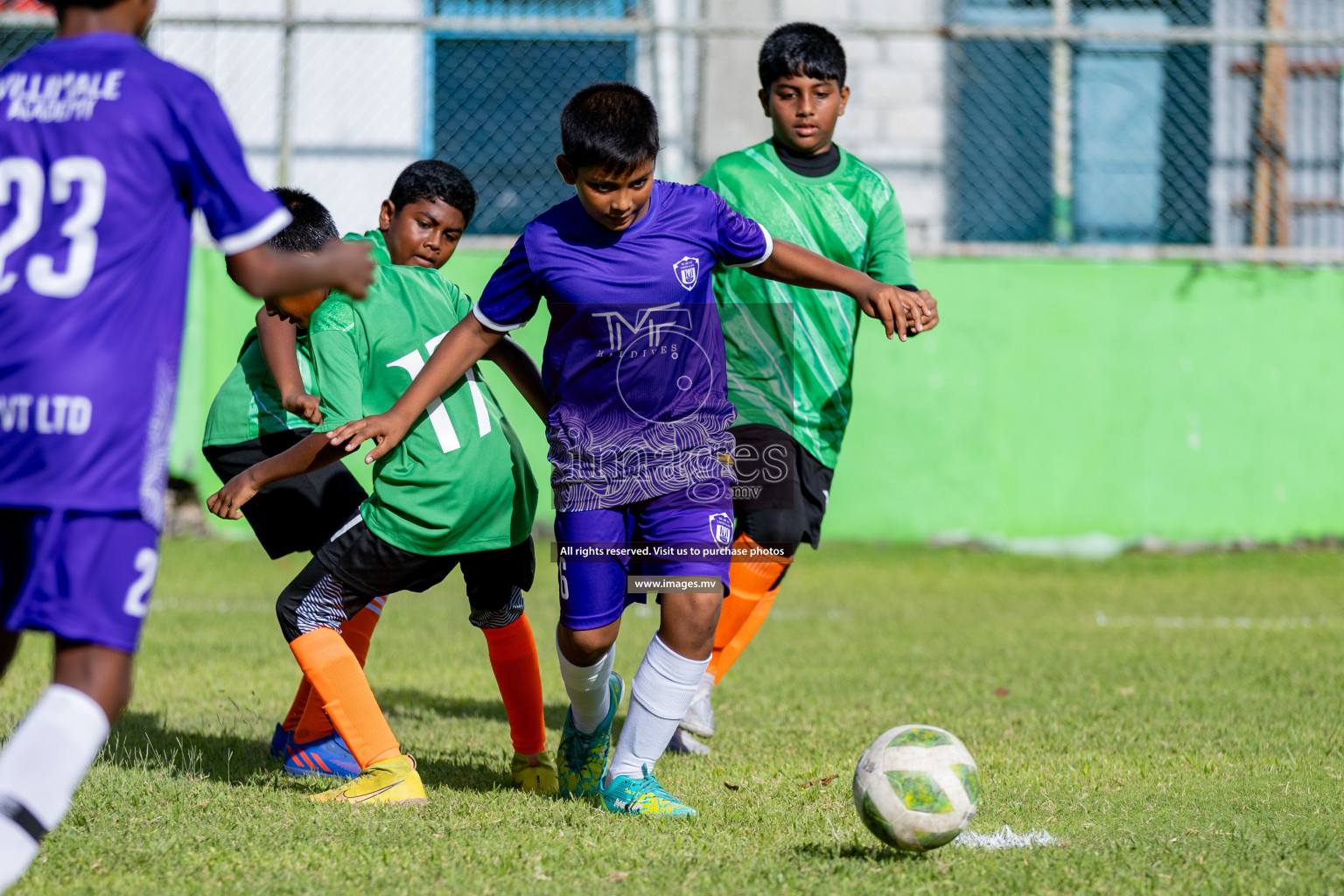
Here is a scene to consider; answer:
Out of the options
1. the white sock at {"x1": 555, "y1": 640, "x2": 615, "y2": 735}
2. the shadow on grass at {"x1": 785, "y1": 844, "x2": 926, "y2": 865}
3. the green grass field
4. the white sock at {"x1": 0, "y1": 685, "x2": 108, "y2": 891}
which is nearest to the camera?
the white sock at {"x1": 0, "y1": 685, "x2": 108, "y2": 891}

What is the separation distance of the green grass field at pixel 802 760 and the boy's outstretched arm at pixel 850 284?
1.28 meters

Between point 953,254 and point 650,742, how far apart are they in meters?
7.05

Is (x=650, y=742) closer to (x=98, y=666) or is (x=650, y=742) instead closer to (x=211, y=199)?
(x=98, y=666)

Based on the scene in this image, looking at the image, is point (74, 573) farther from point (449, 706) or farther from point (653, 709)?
point (449, 706)

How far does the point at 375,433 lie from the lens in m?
3.44

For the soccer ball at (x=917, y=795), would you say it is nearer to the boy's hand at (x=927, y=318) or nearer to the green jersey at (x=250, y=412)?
the boy's hand at (x=927, y=318)

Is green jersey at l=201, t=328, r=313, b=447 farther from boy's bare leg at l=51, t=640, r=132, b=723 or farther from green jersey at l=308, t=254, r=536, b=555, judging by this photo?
boy's bare leg at l=51, t=640, r=132, b=723

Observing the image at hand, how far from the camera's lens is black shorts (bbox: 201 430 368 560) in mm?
4125

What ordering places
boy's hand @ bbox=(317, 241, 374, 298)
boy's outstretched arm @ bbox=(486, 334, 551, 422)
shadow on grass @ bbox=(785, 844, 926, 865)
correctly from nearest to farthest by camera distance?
boy's hand @ bbox=(317, 241, 374, 298) → shadow on grass @ bbox=(785, 844, 926, 865) → boy's outstretched arm @ bbox=(486, 334, 551, 422)

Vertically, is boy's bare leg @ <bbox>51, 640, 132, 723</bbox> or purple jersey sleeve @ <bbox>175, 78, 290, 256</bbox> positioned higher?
purple jersey sleeve @ <bbox>175, 78, 290, 256</bbox>

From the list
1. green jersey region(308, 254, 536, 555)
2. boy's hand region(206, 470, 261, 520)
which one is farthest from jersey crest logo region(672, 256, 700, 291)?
boy's hand region(206, 470, 261, 520)

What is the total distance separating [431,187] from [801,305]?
133 cm

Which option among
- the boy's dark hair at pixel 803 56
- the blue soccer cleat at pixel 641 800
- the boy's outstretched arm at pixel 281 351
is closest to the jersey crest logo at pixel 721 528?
the blue soccer cleat at pixel 641 800

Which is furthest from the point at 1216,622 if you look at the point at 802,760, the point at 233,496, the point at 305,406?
the point at 233,496
